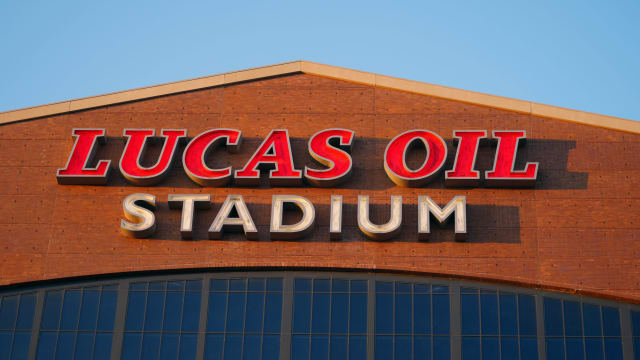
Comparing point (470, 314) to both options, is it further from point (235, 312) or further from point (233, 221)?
point (233, 221)

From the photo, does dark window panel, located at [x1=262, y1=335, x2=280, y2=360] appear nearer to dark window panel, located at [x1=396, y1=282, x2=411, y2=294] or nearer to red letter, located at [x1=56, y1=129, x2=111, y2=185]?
dark window panel, located at [x1=396, y1=282, x2=411, y2=294]

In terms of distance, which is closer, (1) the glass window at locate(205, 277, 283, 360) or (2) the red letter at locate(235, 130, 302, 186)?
→ (1) the glass window at locate(205, 277, 283, 360)

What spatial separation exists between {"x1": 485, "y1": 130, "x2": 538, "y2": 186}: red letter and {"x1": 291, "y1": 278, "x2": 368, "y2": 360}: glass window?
8.51m

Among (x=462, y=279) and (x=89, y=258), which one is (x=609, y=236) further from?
(x=89, y=258)

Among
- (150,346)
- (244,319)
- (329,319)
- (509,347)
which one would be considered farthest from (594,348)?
(150,346)

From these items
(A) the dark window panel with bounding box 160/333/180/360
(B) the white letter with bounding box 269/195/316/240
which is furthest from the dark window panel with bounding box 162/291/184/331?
(B) the white letter with bounding box 269/195/316/240

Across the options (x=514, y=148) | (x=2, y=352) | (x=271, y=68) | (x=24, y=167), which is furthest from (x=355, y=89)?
(x=2, y=352)

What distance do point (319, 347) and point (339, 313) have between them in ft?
6.25

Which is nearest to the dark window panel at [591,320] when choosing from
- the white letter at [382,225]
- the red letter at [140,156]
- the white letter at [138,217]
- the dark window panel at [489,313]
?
the dark window panel at [489,313]

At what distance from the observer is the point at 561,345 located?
52.7 meters

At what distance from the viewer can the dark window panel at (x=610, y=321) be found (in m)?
53.1

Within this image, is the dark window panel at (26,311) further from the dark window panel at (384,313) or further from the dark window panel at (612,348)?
the dark window panel at (612,348)

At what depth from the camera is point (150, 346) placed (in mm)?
53500

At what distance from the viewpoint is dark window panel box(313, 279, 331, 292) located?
54312 mm
